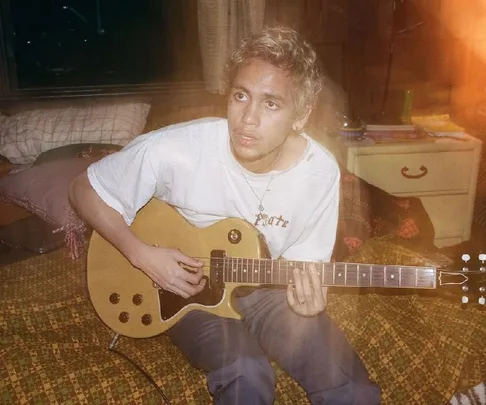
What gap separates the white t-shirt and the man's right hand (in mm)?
140

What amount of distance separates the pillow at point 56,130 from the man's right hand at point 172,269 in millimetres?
1283

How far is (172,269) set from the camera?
1821 millimetres

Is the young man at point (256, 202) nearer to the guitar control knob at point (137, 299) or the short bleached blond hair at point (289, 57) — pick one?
the short bleached blond hair at point (289, 57)

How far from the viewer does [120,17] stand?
3.52 metres

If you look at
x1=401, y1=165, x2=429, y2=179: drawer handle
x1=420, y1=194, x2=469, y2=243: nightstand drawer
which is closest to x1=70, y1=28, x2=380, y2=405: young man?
x1=401, y1=165, x2=429, y2=179: drawer handle

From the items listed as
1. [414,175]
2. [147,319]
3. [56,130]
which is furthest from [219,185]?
[414,175]

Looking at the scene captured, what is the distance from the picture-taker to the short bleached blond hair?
1.74m

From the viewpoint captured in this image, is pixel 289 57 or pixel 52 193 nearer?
pixel 289 57

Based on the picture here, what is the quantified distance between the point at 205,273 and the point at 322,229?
0.43 m

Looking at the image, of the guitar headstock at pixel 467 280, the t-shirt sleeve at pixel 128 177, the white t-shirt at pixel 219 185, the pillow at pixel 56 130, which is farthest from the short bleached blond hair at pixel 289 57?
the pillow at pixel 56 130

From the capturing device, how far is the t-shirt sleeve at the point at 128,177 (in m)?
1.77

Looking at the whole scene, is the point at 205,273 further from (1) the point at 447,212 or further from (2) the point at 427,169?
(1) the point at 447,212

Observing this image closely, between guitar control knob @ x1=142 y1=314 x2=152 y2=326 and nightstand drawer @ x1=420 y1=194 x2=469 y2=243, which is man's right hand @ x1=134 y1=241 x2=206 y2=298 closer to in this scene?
guitar control knob @ x1=142 y1=314 x2=152 y2=326

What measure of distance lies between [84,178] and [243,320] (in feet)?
2.33
